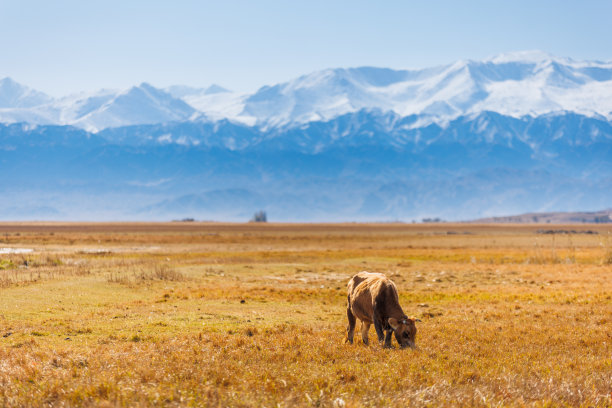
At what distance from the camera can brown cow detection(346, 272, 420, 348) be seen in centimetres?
1630

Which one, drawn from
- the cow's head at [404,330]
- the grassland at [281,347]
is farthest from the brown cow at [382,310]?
the grassland at [281,347]

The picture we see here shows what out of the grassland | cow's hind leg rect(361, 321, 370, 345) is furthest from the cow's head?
cow's hind leg rect(361, 321, 370, 345)

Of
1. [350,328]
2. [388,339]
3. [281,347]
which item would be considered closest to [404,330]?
[388,339]

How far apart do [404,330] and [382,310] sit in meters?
0.77

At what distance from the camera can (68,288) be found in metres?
30.6

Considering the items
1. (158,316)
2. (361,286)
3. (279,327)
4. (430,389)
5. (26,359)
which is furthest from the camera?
(158,316)

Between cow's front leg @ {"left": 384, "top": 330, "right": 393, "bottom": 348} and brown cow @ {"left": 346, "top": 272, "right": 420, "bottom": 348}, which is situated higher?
brown cow @ {"left": 346, "top": 272, "right": 420, "bottom": 348}

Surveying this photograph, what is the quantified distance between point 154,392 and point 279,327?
906cm

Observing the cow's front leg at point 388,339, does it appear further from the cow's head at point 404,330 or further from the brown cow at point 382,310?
the cow's head at point 404,330

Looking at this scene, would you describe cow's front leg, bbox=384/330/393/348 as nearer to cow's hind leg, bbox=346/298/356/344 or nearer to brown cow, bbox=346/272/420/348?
brown cow, bbox=346/272/420/348

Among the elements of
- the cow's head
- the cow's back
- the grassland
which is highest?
the cow's back

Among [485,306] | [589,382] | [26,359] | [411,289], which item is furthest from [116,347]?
[411,289]

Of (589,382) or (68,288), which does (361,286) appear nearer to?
(589,382)

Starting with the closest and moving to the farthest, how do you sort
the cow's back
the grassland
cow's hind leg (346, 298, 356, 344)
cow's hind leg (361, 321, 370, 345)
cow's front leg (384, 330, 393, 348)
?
1. the grassland
2. cow's front leg (384, 330, 393, 348)
3. the cow's back
4. cow's hind leg (361, 321, 370, 345)
5. cow's hind leg (346, 298, 356, 344)
